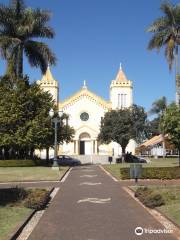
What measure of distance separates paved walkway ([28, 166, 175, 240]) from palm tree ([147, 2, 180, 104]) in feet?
95.2

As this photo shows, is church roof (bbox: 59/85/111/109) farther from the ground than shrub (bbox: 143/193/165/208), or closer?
farther from the ground

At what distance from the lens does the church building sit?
82.1 metres

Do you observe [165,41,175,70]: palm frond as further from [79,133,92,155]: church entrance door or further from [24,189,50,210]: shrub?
[79,133,92,155]: church entrance door

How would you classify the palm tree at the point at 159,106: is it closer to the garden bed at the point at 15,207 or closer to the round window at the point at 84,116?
the round window at the point at 84,116

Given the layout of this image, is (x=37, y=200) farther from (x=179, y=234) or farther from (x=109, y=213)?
(x=179, y=234)

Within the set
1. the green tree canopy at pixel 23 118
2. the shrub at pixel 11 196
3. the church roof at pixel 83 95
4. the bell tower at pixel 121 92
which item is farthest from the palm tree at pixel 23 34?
the bell tower at pixel 121 92

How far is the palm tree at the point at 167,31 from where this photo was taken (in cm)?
4431

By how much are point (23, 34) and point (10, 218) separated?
31.3m

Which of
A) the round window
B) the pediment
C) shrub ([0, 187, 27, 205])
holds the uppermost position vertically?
the pediment

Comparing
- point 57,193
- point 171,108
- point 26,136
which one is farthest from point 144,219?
point 26,136

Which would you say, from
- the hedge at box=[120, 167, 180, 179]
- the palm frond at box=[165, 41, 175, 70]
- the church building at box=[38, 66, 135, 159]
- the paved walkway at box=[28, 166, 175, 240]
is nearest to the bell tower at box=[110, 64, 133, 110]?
the church building at box=[38, 66, 135, 159]

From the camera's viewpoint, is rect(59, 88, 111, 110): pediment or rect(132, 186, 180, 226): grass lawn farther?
rect(59, 88, 111, 110): pediment

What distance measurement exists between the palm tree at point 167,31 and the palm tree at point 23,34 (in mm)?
9955

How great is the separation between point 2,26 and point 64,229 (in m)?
33.4
